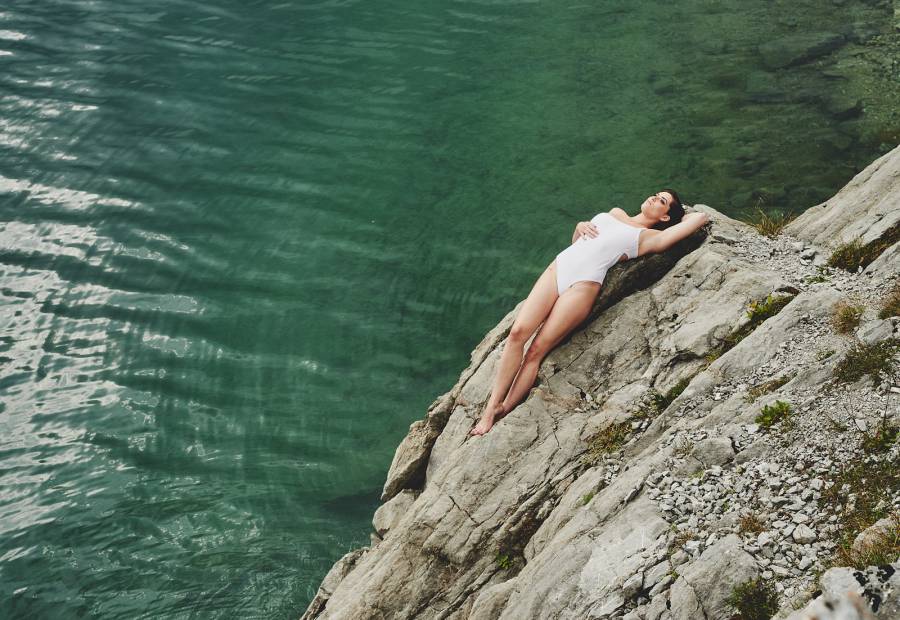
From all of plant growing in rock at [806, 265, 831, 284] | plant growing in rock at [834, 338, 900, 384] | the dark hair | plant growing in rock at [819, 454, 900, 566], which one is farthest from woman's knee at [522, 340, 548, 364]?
plant growing in rock at [819, 454, 900, 566]

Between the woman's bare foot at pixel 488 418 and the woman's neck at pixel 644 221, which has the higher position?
the woman's neck at pixel 644 221

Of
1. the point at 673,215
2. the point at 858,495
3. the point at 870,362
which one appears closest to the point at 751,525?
the point at 858,495

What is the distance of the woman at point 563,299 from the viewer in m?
11.0

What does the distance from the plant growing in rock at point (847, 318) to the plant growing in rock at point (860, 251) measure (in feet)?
5.12

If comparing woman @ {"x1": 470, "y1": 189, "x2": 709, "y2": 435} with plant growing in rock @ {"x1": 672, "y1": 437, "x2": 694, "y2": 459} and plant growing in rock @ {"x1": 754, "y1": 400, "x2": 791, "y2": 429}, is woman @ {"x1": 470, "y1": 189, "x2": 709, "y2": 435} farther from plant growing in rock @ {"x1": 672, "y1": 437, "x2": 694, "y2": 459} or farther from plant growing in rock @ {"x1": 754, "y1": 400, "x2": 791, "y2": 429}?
plant growing in rock @ {"x1": 754, "y1": 400, "x2": 791, "y2": 429}

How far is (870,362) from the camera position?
7820 millimetres

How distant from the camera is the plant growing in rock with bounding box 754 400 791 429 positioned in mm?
8062

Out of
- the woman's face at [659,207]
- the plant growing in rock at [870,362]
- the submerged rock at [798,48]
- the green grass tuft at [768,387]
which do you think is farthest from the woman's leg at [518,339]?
the submerged rock at [798,48]

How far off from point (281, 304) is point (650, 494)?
13.1 meters

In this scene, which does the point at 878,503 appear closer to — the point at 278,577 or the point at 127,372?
the point at 278,577

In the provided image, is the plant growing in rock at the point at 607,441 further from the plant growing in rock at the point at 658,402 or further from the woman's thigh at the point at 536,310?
the woman's thigh at the point at 536,310

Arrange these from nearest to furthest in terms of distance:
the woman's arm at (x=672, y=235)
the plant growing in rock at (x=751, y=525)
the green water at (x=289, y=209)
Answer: the plant growing in rock at (x=751, y=525) → the woman's arm at (x=672, y=235) → the green water at (x=289, y=209)

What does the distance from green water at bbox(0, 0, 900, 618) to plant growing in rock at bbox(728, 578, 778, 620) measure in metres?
9.45

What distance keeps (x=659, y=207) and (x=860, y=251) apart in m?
2.83
